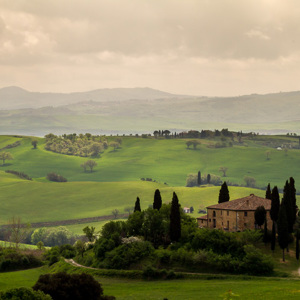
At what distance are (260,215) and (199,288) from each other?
2747cm

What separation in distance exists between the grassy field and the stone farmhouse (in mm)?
19323

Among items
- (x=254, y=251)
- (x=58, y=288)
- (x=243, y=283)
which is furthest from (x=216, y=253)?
(x=58, y=288)

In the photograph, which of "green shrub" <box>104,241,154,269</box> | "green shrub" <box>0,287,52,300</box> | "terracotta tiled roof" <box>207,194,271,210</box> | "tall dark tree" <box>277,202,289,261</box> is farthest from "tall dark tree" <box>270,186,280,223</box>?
"green shrub" <box>0,287,52,300</box>

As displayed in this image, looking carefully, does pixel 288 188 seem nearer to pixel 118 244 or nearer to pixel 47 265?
pixel 118 244

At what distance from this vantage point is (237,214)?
116 m

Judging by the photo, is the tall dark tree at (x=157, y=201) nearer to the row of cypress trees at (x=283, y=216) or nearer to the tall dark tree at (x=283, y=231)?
the row of cypress trees at (x=283, y=216)

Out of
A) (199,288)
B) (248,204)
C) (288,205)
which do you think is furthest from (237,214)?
(199,288)

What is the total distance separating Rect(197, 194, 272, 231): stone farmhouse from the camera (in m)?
115

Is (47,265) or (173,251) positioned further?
(47,265)

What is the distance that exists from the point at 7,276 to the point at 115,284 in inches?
1070

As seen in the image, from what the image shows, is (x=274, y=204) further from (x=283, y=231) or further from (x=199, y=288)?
(x=199, y=288)

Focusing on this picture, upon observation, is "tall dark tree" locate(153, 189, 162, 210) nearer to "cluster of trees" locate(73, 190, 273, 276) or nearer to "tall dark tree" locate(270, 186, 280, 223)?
"cluster of trees" locate(73, 190, 273, 276)

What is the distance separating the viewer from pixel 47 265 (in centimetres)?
12738

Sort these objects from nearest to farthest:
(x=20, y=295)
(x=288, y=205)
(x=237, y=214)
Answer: (x=20, y=295)
(x=288, y=205)
(x=237, y=214)
